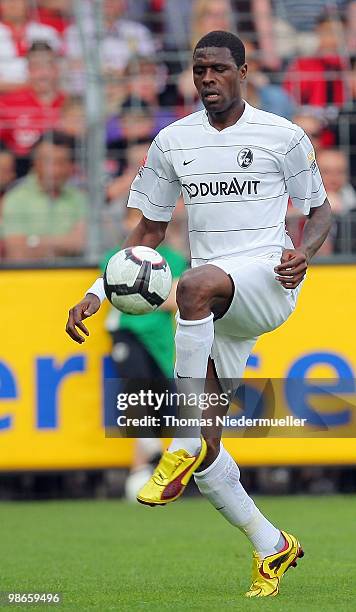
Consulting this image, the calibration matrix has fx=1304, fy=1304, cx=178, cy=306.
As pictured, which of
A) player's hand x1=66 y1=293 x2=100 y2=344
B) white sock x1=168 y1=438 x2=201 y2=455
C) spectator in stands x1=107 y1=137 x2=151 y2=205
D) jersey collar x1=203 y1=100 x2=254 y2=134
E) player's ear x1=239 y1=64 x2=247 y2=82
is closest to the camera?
white sock x1=168 y1=438 x2=201 y2=455

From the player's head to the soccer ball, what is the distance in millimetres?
780

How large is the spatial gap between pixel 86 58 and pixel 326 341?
3114 mm

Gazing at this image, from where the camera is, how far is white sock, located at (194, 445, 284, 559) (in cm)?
606

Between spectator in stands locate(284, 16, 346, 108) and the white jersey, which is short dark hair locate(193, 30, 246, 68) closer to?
the white jersey

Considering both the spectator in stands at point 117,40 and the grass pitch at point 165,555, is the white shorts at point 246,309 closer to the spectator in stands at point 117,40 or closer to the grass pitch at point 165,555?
the grass pitch at point 165,555

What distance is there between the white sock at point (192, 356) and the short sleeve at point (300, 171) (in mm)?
835

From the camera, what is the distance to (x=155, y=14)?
44.0 ft

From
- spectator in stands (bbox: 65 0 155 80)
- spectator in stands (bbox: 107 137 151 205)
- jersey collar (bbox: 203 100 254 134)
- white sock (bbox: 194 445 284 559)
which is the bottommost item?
white sock (bbox: 194 445 284 559)

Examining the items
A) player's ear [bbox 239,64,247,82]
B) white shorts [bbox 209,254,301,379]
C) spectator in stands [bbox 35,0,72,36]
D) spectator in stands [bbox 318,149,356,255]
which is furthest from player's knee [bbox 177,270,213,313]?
spectator in stands [bbox 35,0,72,36]

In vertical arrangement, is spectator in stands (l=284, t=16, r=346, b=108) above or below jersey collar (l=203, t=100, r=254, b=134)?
below

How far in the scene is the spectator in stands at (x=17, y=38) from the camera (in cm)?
1227

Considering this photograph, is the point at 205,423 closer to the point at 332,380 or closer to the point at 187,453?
the point at 187,453

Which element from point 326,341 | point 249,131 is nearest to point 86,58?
point 326,341

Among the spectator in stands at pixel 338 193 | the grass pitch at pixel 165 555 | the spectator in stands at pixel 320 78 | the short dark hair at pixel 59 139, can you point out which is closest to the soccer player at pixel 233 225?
the grass pitch at pixel 165 555
